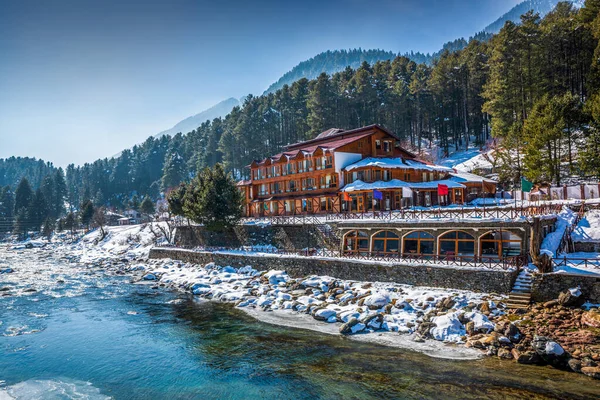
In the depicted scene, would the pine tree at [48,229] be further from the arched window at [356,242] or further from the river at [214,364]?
the arched window at [356,242]

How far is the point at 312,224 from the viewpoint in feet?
132

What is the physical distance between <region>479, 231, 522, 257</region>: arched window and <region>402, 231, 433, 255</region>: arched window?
12.7ft

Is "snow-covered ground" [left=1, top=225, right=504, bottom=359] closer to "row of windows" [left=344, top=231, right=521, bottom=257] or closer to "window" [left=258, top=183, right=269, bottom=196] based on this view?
"row of windows" [left=344, top=231, right=521, bottom=257]

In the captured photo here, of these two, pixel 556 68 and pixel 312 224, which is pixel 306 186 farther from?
pixel 556 68

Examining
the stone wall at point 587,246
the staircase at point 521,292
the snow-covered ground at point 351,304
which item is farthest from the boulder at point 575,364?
the stone wall at point 587,246

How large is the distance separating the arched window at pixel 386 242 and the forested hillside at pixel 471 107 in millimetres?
19367

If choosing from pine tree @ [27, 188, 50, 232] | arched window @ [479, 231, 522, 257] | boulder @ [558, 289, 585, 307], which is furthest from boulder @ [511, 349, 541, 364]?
pine tree @ [27, 188, 50, 232]

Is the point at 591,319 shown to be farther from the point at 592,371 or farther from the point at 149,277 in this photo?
the point at 149,277

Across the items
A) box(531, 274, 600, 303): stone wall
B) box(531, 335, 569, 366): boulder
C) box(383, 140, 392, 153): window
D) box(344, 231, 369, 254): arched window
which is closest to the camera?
box(531, 335, 569, 366): boulder

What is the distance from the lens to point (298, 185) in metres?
54.7

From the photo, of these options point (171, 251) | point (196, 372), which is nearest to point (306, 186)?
point (171, 251)

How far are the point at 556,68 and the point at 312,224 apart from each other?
48.1 metres

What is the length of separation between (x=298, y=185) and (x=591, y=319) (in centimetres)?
3989

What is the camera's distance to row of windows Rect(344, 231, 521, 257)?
27.4 m
